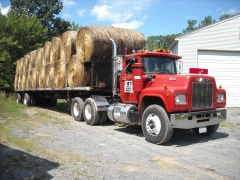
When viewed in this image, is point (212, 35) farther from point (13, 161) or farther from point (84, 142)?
point (13, 161)

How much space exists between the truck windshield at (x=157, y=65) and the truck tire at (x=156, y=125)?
1230 mm

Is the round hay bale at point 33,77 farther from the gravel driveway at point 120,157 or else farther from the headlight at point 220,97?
the headlight at point 220,97

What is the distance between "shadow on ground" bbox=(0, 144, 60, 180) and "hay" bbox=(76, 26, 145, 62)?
477 cm

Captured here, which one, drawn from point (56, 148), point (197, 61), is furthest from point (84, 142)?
point (197, 61)

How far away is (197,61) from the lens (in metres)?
14.3

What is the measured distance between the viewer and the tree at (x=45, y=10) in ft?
124

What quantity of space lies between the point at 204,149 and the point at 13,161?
4112mm

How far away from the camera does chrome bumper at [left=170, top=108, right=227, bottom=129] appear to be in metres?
6.11

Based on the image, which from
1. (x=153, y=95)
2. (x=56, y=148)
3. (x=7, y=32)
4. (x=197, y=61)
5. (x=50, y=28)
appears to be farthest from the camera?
(x=50, y=28)

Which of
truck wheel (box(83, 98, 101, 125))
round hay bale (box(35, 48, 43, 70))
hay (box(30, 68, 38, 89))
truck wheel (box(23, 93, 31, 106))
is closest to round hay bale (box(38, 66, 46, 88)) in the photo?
round hay bale (box(35, 48, 43, 70))

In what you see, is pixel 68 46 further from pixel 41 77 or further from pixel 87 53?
pixel 41 77

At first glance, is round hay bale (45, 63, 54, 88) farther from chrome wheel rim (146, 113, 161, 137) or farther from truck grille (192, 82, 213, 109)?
truck grille (192, 82, 213, 109)

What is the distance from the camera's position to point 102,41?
932cm

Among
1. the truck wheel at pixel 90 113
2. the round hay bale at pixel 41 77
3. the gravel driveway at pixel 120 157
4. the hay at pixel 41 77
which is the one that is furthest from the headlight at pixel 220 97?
the hay at pixel 41 77
